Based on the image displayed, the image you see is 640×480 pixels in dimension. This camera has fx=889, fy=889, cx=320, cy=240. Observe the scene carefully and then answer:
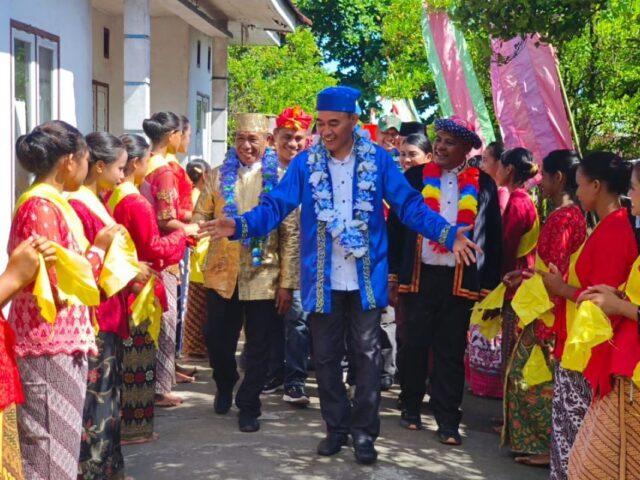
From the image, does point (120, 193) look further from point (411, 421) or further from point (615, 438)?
point (615, 438)

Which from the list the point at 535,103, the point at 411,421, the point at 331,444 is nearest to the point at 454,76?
the point at 535,103

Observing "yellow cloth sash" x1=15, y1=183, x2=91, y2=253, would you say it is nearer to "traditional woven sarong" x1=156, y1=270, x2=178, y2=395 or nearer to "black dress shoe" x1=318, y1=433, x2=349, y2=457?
"black dress shoe" x1=318, y1=433, x2=349, y2=457

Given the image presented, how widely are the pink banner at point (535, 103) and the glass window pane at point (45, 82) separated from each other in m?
4.46

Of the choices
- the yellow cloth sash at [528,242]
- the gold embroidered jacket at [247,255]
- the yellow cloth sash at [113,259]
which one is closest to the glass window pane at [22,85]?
the gold embroidered jacket at [247,255]

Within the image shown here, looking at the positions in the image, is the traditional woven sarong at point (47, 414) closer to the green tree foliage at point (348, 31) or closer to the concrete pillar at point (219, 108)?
the concrete pillar at point (219, 108)

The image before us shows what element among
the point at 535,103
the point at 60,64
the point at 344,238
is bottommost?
the point at 344,238

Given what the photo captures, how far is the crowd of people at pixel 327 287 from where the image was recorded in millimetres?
3795

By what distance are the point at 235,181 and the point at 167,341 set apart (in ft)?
4.32

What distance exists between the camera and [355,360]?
5480mm

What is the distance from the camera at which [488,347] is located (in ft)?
24.2

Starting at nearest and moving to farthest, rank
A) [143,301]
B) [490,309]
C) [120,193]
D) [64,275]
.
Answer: [64,275] < [120,193] < [143,301] < [490,309]

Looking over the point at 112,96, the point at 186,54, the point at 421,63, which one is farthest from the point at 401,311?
the point at 421,63

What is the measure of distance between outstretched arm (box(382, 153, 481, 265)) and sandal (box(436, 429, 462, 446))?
1176 millimetres

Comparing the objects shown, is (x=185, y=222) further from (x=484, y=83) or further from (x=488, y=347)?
(x=484, y=83)
